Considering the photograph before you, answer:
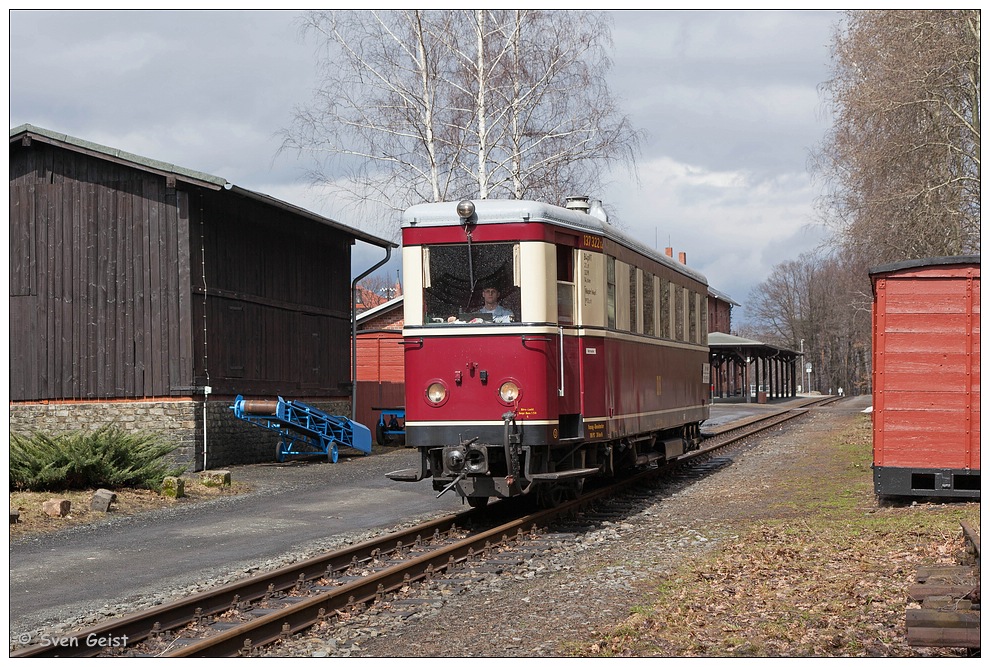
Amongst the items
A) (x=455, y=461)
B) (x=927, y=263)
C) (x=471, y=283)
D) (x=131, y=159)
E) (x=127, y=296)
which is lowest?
(x=455, y=461)

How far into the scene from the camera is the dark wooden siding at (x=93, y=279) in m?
19.0

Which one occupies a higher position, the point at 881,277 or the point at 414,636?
the point at 881,277

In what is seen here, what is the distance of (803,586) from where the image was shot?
8.12 meters

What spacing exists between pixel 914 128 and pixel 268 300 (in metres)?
13.8

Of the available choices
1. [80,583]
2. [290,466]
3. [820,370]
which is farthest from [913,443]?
[820,370]

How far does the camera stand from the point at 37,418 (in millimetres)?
19547

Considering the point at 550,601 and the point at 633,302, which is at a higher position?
the point at 633,302

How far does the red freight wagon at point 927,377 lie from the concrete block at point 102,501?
905 centimetres

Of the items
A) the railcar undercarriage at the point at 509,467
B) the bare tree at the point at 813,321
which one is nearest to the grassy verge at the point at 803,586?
the railcar undercarriage at the point at 509,467

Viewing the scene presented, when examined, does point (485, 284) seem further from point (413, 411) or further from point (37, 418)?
point (37, 418)

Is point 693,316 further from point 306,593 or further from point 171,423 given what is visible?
Result: point 306,593

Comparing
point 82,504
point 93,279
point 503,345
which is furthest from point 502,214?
point 93,279

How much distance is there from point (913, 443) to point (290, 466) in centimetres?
1117

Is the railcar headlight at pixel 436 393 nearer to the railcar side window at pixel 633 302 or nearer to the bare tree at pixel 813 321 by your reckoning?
the railcar side window at pixel 633 302
